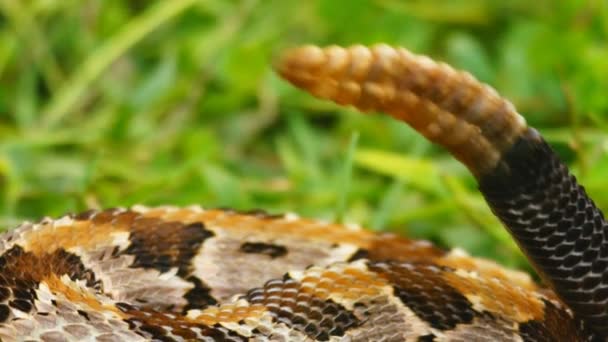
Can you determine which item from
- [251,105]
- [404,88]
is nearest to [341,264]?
[404,88]

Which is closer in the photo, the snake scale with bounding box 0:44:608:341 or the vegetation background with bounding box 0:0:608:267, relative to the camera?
the snake scale with bounding box 0:44:608:341

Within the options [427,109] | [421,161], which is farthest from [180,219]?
[421,161]

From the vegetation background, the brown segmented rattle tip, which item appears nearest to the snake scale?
the brown segmented rattle tip

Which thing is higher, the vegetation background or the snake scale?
the vegetation background

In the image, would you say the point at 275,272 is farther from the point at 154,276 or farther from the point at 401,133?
Result: the point at 401,133

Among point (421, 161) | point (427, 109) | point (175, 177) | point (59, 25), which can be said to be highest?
point (59, 25)

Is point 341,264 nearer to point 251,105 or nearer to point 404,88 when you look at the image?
point 404,88

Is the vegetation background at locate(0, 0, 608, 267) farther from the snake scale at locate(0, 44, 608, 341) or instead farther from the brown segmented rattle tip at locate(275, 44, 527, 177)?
the brown segmented rattle tip at locate(275, 44, 527, 177)
